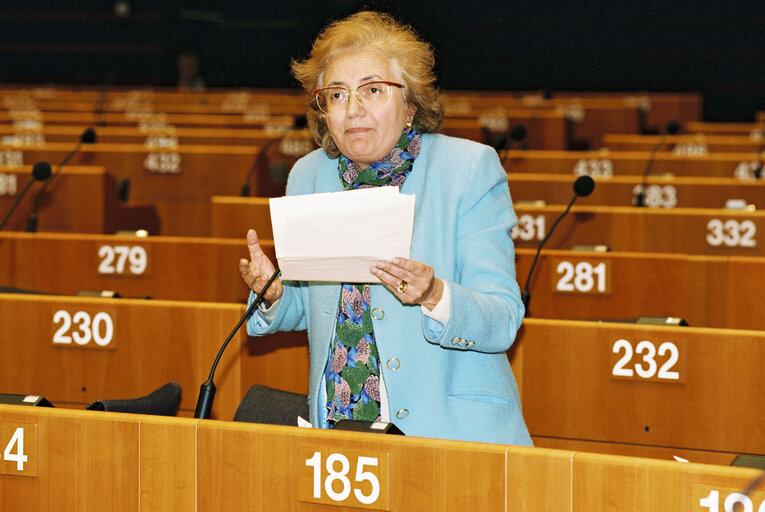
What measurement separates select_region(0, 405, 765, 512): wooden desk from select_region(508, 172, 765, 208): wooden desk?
371 centimetres

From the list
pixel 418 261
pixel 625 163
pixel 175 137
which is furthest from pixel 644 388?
pixel 175 137

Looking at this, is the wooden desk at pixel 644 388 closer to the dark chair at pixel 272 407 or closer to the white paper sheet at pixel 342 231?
the dark chair at pixel 272 407

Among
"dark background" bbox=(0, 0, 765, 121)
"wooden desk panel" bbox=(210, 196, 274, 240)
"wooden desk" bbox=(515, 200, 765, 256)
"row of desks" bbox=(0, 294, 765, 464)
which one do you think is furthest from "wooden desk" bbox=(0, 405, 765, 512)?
"dark background" bbox=(0, 0, 765, 121)


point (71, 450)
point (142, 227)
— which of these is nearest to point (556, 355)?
point (71, 450)

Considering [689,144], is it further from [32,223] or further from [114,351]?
[114,351]

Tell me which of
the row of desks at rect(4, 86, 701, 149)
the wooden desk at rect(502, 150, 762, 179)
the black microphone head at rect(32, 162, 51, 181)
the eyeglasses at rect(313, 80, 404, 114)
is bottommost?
the eyeglasses at rect(313, 80, 404, 114)

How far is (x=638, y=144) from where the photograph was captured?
7270mm

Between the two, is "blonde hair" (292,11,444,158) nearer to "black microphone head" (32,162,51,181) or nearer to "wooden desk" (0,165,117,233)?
"black microphone head" (32,162,51,181)

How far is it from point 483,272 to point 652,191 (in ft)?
11.9

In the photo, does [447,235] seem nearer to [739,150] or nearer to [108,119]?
[739,150]

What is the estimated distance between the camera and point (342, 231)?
1629 mm

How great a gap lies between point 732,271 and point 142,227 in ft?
10.8

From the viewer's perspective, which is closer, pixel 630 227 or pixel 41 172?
pixel 41 172

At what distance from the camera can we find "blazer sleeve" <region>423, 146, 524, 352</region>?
1.70m
